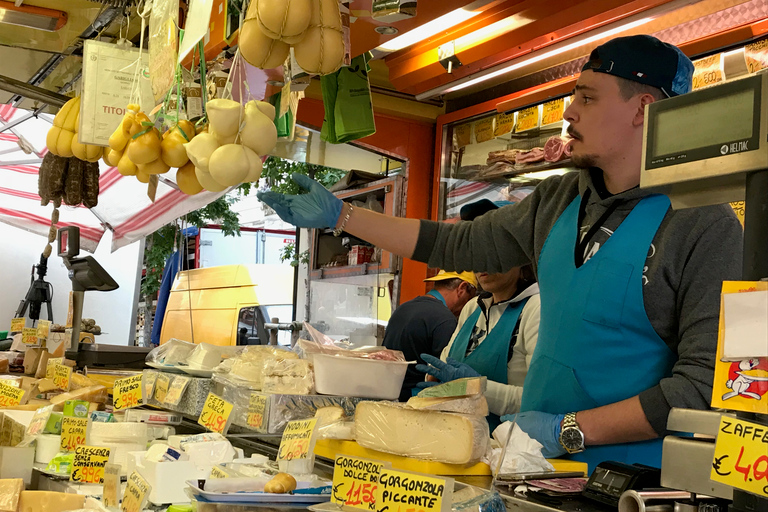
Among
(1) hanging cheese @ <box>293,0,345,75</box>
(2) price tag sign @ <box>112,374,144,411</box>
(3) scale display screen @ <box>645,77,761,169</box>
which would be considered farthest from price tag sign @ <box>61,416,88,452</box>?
(3) scale display screen @ <box>645,77,761,169</box>

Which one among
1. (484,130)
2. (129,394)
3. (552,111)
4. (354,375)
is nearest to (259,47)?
(354,375)

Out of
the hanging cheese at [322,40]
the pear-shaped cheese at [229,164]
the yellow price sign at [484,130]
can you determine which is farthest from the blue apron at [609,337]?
the yellow price sign at [484,130]

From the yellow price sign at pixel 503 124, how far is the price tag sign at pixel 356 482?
3446 millimetres

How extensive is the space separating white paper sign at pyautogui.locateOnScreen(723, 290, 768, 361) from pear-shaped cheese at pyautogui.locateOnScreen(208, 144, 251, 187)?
1.51 metres

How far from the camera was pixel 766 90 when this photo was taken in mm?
760

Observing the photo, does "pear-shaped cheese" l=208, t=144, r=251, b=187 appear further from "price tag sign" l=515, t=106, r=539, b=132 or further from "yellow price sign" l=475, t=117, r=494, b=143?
"yellow price sign" l=475, t=117, r=494, b=143

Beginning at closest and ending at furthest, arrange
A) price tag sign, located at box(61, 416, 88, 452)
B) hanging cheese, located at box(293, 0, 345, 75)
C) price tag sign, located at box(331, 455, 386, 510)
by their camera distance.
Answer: price tag sign, located at box(331, 455, 386, 510), hanging cheese, located at box(293, 0, 345, 75), price tag sign, located at box(61, 416, 88, 452)

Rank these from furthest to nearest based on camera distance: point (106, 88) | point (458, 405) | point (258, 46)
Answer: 1. point (106, 88)
2. point (258, 46)
3. point (458, 405)

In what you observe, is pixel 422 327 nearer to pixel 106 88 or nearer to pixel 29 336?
pixel 106 88

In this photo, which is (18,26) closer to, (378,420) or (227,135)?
(227,135)

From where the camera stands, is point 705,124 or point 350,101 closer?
point 705,124

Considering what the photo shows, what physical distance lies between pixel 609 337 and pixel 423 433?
24.1 inches

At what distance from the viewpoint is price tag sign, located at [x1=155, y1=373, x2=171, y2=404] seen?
8.55 feet

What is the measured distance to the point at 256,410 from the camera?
6.82 ft
